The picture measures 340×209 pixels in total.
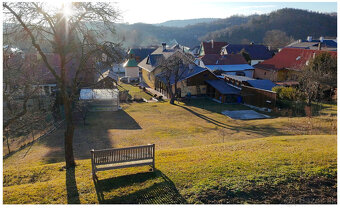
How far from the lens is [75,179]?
8.23m

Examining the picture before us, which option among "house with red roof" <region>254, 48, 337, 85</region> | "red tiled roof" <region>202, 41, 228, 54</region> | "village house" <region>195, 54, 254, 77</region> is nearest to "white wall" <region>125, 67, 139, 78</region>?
"village house" <region>195, 54, 254, 77</region>

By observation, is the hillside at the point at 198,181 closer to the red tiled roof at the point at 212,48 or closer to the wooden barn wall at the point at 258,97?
the wooden barn wall at the point at 258,97

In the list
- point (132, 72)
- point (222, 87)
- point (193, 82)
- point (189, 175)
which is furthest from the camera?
point (132, 72)

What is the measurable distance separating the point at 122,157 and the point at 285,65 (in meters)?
40.0

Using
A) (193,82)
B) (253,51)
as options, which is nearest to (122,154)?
(193,82)

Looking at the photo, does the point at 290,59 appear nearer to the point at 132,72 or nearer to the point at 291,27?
the point at 132,72

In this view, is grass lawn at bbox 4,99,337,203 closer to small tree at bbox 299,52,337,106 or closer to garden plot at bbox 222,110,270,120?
garden plot at bbox 222,110,270,120

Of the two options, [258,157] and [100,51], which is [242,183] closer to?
[258,157]

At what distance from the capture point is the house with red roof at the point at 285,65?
39094mm

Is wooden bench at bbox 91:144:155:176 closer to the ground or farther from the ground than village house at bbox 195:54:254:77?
closer to the ground

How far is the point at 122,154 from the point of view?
8570 mm

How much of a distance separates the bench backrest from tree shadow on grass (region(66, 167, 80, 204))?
93 cm

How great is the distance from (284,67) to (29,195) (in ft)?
137

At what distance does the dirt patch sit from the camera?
6559 millimetres
